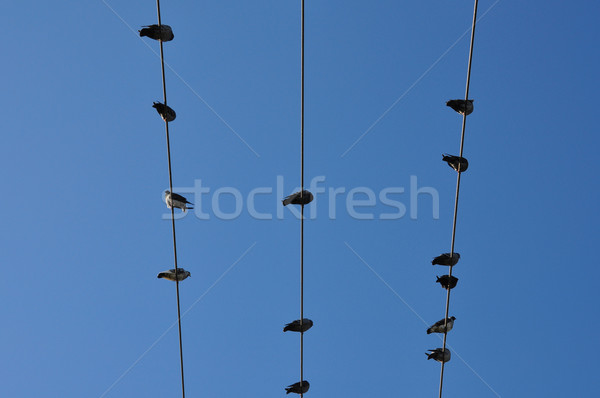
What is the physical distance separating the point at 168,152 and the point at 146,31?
70.7 inches

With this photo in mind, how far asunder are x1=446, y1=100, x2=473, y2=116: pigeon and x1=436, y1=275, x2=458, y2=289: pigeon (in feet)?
8.95

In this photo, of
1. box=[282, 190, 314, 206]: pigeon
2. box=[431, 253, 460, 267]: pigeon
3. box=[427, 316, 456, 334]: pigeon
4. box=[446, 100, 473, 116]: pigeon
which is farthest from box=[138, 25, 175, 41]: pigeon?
box=[427, 316, 456, 334]: pigeon

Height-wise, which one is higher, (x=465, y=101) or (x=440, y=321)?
(x=465, y=101)

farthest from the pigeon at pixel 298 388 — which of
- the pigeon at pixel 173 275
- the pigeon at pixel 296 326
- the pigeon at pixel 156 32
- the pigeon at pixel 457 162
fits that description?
the pigeon at pixel 156 32

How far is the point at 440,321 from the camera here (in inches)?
492

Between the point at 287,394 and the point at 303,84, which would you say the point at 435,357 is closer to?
the point at 287,394

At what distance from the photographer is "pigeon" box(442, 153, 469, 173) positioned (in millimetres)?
11852

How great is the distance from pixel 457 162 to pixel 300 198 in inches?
101

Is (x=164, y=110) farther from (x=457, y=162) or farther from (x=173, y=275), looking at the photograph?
(x=457, y=162)

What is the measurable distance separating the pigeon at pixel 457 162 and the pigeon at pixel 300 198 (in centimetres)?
227

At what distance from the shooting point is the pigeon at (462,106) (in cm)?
1166

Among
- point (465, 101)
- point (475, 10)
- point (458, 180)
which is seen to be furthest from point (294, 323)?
point (475, 10)

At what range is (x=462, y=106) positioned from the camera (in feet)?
38.4

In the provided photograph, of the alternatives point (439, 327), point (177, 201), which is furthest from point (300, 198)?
point (439, 327)
